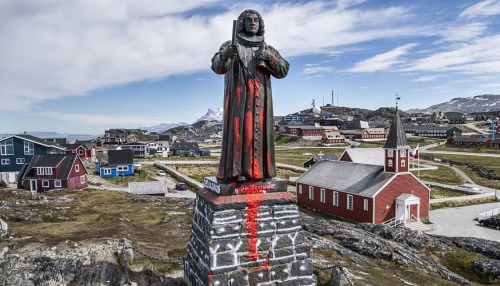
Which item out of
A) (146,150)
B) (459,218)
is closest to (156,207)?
(459,218)

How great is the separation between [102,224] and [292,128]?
128 metres

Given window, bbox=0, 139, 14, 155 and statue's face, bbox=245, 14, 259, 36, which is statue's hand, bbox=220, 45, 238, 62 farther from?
window, bbox=0, 139, 14, 155

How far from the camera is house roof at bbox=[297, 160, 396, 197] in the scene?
3662cm

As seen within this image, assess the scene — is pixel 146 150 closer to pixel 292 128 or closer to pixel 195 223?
pixel 292 128

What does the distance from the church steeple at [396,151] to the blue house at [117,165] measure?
147ft

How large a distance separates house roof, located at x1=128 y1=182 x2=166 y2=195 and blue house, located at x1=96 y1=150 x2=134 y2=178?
2055 centimetres

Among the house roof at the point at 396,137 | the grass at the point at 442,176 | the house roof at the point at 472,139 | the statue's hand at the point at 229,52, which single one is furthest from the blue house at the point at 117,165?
the house roof at the point at 472,139

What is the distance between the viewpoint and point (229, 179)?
7914mm

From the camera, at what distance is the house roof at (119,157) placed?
6347cm

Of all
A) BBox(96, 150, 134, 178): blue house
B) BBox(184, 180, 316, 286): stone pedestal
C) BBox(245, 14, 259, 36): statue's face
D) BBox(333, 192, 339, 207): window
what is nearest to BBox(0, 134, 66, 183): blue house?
BBox(96, 150, 134, 178): blue house

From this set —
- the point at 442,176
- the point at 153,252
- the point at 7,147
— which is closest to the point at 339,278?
the point at 153,252

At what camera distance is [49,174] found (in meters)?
47.6

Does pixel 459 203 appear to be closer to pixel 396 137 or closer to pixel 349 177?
pixel 396 137

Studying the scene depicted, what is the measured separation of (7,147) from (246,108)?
193ft
